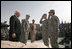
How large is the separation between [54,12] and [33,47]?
138 inches

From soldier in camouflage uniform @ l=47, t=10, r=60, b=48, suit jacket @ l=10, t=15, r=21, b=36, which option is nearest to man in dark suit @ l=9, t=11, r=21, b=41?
suit jacket @ l=10, t=15, r=21, b=36

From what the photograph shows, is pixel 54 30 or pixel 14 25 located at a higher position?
pixel 14 25

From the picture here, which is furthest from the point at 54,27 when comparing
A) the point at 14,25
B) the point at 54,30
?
the point at 14,25

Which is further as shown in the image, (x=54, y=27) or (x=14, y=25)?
(x=54, y=27)

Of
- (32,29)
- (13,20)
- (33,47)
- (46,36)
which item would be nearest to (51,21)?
(46,36)

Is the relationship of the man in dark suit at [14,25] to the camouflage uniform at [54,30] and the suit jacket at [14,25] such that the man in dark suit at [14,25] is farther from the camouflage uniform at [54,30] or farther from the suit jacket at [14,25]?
the camouflage uniform at [54,30]

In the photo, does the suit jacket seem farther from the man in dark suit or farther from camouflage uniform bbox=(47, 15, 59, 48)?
camouflage uniform bbox=(47, 15, 59, 48)

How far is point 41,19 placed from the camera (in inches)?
289

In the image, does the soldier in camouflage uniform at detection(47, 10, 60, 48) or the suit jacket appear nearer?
the suit jacket

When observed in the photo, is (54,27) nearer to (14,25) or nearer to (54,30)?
(54,30)

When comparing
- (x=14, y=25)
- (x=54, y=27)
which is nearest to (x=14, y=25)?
(x=14, y=25)

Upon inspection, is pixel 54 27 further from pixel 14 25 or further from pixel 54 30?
pixel 14 25

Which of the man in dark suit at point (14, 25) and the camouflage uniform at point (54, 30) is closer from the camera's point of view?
the man in dark suit at point (14, 25)

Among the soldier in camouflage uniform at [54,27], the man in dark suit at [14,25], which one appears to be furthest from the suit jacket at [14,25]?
the soldier in camouflage uniform at [54,27]
